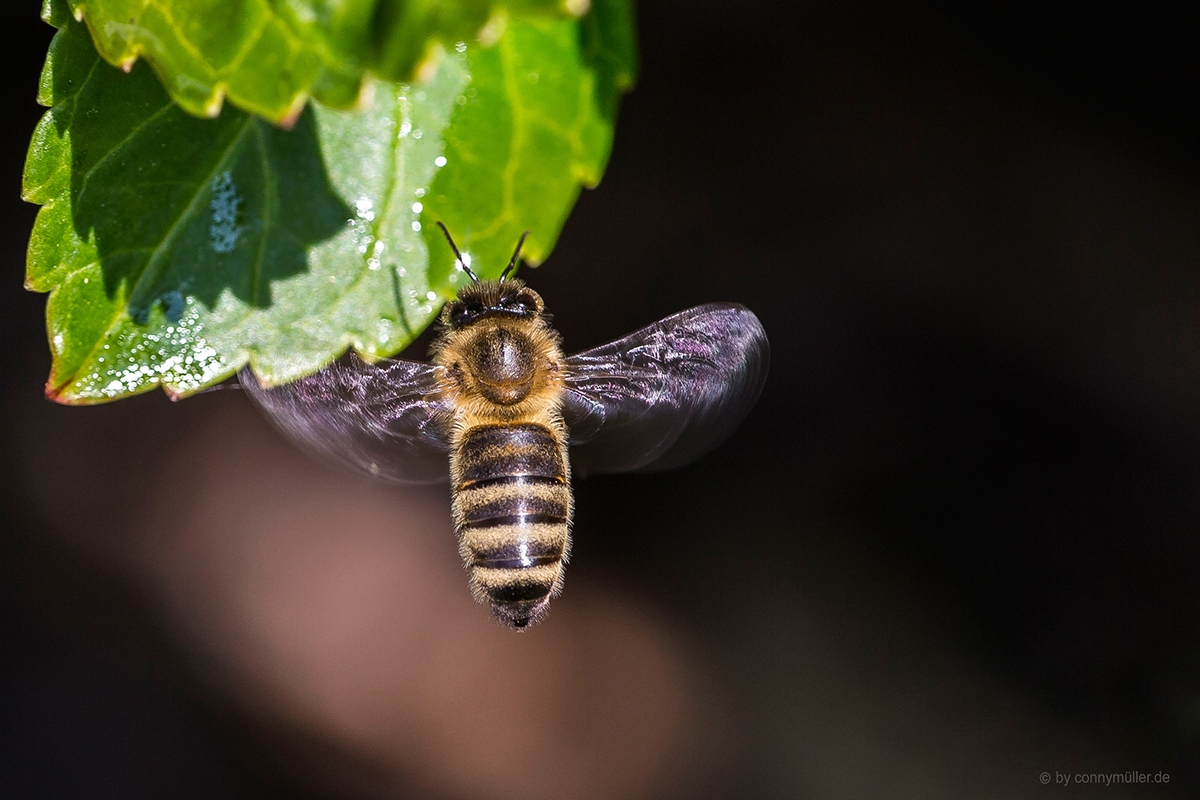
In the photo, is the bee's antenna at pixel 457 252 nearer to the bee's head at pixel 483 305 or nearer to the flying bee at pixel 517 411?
the flying bee at pixel 517 411

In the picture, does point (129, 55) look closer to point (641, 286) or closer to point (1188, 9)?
point (641, 286)

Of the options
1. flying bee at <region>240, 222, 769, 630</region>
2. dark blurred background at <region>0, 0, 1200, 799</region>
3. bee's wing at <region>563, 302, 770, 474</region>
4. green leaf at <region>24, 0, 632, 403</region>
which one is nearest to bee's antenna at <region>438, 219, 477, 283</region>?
green leaf at <region>24, 0, 632, 403</region>

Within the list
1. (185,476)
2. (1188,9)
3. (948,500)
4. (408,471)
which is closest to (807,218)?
(948,500)

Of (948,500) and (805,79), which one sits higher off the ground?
(805,79)

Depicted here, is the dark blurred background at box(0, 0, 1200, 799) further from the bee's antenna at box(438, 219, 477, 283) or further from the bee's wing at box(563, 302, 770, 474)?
the bee's antenna at box(438, 219, 477, 283)

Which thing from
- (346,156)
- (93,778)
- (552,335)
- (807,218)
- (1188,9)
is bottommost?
(93,778)

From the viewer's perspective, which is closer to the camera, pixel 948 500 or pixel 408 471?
pixel 408 471

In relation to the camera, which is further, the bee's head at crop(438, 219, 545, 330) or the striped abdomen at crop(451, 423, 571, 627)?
the bee's head at crop(438, 219, 545, 330)
